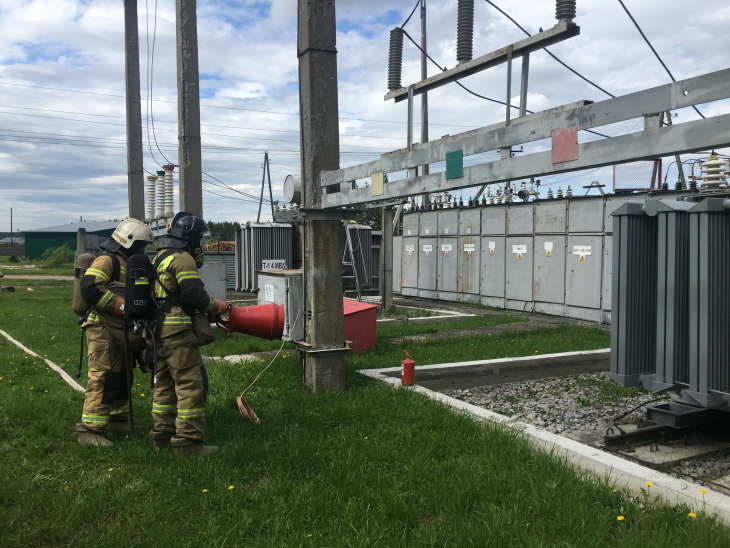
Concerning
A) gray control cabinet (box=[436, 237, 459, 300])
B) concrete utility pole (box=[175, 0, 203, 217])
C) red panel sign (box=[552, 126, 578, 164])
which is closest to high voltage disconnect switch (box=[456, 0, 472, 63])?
red panel sign (box=[552, 126, 578, 164])

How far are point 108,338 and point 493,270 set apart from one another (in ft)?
43.0

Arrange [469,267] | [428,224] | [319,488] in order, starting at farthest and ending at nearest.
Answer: [428,224] < [469,267] < [319,488]

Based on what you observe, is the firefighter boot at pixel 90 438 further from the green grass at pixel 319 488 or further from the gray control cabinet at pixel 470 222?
the gray control cabinet at pixel 470 222

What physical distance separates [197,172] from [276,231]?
627cm

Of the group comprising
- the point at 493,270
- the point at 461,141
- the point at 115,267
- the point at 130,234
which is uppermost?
the point at 461,141

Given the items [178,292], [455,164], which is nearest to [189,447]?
[178,292]

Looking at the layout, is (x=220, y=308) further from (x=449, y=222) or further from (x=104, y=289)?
(x=449, y=222)

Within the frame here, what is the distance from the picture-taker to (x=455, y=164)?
4.89m

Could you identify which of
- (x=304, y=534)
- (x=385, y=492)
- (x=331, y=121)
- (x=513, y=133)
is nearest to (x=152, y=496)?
(x=304, y=534)

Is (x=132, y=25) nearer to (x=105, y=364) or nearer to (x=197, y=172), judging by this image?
(x=197, y=172)

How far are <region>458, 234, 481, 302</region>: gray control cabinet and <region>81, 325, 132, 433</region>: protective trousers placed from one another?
1339cm

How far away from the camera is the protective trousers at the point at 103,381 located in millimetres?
5273

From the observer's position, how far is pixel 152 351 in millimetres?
5066

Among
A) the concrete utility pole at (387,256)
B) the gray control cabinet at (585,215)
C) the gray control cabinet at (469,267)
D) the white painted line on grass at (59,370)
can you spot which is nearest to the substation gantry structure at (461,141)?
the white painted line on grass at (59,370)
